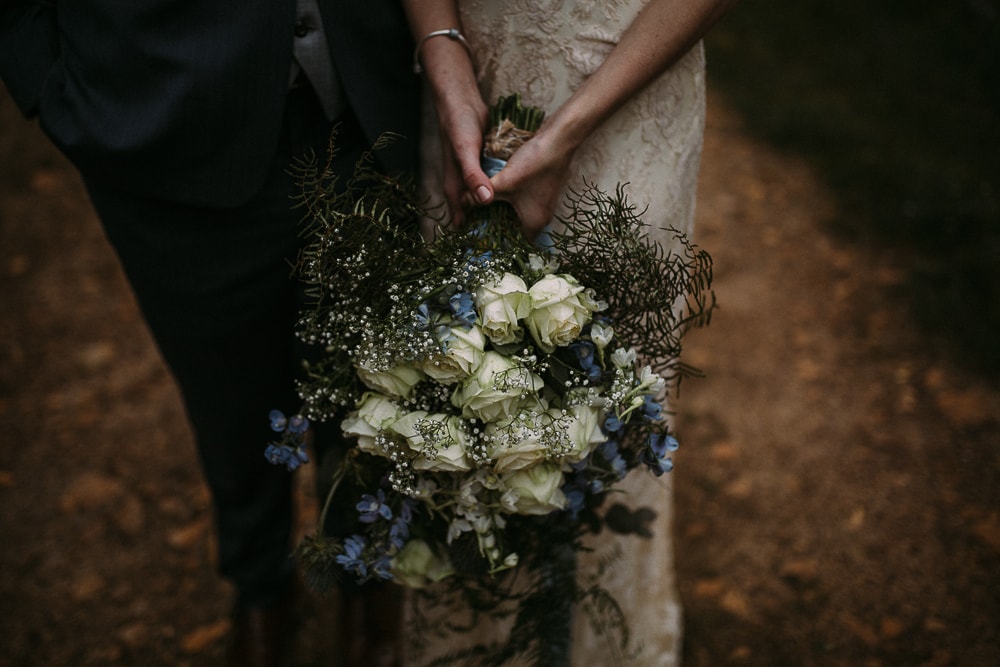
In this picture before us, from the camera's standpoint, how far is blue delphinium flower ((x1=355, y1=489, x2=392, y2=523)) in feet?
4.67

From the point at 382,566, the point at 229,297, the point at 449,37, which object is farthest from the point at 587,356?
the point at 229,297

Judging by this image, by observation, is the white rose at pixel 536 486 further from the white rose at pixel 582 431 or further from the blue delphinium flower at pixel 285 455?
the blue delphinium flower at pixel 285 455

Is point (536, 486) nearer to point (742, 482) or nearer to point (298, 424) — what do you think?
point (298, 424)

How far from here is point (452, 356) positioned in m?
1.25

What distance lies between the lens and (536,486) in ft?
4.36

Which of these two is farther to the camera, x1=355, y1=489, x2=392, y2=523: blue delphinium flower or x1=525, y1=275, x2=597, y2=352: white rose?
x1=355, y1=489, x2=392, y2=523: blue delphinium flower

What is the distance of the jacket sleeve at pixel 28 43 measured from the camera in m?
1.67

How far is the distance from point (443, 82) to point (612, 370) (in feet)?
2.31

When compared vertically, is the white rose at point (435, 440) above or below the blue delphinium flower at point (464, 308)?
below

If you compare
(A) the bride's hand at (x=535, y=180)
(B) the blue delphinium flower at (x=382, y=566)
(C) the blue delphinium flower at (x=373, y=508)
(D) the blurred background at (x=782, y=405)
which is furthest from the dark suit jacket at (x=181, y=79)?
(D) the blurred background at (x=782, y=405)

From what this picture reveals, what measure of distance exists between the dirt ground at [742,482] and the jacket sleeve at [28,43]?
1.81m

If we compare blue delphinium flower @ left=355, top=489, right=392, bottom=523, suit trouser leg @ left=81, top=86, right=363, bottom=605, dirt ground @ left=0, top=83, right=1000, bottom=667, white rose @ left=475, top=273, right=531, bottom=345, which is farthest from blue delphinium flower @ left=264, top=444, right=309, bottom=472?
dirt ground @ left=0, top=83, right=1000, bottom=667

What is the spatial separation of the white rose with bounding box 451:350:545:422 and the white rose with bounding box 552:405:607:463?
0.08 metres

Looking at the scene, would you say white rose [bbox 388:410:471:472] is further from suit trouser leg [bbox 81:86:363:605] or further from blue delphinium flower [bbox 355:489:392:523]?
suit trouser leg [bbox 81:86:363:605]
